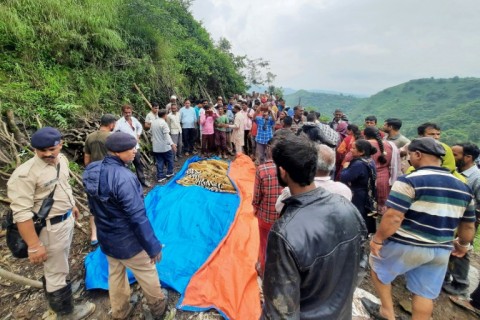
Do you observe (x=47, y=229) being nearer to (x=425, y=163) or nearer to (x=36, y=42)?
(x=425, y=163)

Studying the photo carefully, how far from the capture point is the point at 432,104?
6172cm

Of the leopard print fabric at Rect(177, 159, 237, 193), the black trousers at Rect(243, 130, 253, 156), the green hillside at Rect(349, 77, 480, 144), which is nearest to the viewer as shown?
the leopard print fabric at Rect(177, 159, 237, 193)

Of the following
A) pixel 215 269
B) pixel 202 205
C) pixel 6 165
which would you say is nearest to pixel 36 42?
pixel 6 165

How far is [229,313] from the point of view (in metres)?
2.65

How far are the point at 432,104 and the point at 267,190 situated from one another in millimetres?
78496

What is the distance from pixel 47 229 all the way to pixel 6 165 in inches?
108

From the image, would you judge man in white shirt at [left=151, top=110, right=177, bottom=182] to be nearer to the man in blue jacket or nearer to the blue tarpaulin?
the blue tarpaulin

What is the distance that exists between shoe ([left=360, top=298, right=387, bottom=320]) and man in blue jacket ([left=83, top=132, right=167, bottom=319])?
2.43 metres

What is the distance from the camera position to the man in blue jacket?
7.00ft

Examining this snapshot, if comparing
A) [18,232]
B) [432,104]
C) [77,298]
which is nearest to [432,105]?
[432,104]

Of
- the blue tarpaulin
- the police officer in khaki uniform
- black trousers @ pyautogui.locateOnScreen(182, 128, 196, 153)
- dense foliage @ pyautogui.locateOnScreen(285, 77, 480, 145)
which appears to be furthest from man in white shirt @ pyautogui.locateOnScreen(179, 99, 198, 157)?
dense foliage @ pyautogui.locateOnScreen(285, 77, 480, 145)

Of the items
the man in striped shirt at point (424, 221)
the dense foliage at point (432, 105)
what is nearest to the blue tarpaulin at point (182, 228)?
the man in striped shirt at point (424, 221)

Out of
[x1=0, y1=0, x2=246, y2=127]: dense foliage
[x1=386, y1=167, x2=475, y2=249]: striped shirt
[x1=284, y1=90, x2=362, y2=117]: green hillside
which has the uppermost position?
[x1=0, y1=0, x2=246, y2=127]: dense foliage

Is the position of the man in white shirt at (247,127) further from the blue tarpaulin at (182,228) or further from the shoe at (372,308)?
the shoe at (372,308)
